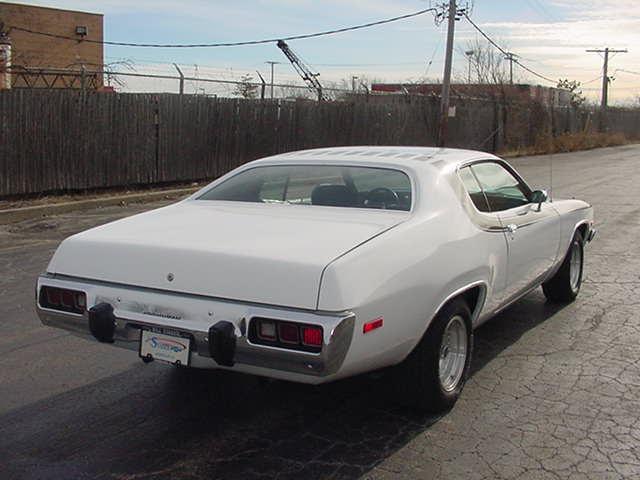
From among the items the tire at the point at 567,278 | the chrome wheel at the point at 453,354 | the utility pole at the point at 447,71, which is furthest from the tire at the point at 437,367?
the utility pole at the point at 447,71

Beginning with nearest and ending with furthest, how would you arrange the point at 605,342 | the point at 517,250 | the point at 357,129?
the point at 517,250 < the point at 605,342 < the point at 357,129

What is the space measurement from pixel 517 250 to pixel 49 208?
9.23 meters

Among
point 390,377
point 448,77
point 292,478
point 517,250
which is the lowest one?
point 292,478

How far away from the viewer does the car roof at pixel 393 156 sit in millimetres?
4633

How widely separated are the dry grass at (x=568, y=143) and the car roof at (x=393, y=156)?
28423 millimetres

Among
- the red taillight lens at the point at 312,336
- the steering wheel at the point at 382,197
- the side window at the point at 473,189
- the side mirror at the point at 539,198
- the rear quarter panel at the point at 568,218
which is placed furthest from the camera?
the rear quarter panel at the point at 568,218

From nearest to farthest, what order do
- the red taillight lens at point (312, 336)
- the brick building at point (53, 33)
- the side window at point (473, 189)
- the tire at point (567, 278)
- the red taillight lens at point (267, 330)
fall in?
the red taillight lens at point (312, 336) < the red taillight lens at point (267, 330) < the side window at point (473, 189) < the tire at point (567, 278) < the brick building at point (53, 33)

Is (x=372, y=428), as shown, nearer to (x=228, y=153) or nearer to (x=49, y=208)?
(x=49, y=208)

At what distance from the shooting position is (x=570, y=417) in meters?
4.00

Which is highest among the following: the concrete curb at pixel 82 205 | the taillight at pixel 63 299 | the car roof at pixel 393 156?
the car roof at pixel 393 156

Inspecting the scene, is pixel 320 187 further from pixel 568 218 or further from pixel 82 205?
pixel 82 205

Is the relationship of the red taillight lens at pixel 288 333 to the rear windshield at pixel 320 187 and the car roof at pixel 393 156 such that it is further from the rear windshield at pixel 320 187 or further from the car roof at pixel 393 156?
the car roof at pixel 393 156

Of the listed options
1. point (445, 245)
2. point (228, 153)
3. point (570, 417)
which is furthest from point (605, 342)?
point (228, 153)

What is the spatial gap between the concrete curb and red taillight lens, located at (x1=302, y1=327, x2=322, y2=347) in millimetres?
9291
